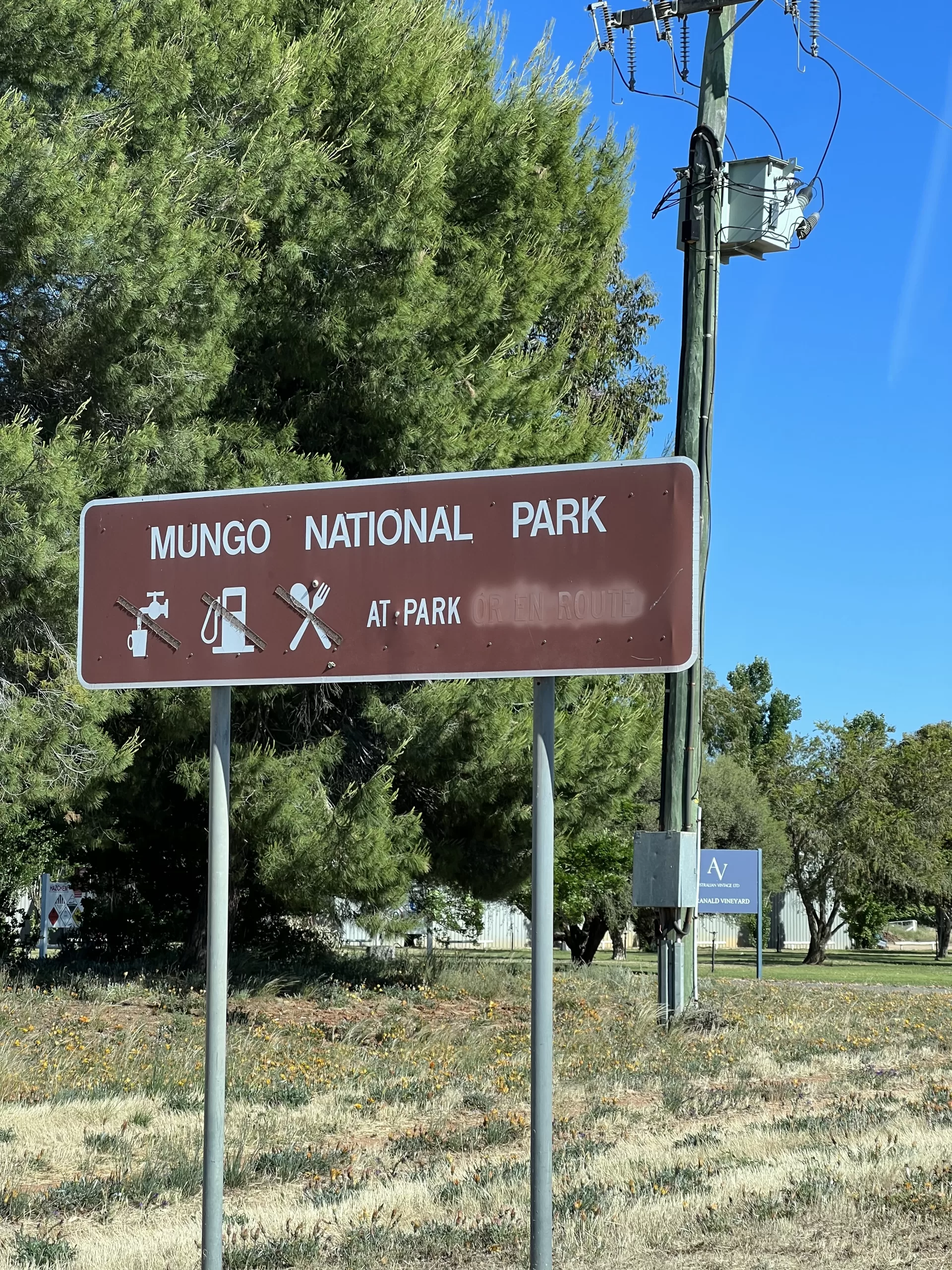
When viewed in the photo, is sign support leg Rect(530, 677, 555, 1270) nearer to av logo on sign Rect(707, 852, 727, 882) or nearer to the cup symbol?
the cup symbol

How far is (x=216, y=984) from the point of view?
15.4ft

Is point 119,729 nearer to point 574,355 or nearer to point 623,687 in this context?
point 623,687

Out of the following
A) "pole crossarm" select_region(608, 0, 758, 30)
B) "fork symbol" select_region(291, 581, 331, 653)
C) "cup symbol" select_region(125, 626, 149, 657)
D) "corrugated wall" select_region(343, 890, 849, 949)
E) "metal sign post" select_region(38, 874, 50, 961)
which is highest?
"pole crossarm" select_region(608, 0, 758, 30)

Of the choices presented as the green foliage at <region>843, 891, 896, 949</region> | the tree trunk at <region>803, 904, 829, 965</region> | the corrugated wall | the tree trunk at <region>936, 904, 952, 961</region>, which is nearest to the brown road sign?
the tree trunk at <region>803, 904, 829, 965</region>

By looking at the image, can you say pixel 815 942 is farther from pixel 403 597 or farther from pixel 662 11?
pixel 403 597

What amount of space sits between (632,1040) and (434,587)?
9967mm

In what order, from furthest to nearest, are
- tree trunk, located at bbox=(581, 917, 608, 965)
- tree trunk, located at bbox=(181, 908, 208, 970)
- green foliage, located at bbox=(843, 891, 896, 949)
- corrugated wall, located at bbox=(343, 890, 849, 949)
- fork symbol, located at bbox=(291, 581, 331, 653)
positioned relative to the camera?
corrugated wall, located at bbox=(343, 890, 849, 949) → green foliage, located at bbox=(843, 891, 896, 949) → tree trunk, located at bbox=(581, 917, 608, 965) → tree trunk, located at bbox=(181, 908, 208, 970) → fork symbol, located at bbox=(291, 581, 331, 653)

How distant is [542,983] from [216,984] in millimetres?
1191

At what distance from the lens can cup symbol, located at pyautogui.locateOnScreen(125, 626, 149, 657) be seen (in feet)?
16.0

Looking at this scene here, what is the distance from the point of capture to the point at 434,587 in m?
4.55

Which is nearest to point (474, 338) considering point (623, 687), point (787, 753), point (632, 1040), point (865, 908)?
point (623, 687)

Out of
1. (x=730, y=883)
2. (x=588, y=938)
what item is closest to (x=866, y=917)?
(x=588, y=938)

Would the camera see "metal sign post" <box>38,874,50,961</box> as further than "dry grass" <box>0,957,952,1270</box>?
Yes

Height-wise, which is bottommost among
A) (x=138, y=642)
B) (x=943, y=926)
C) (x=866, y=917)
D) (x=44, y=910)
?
(x=943, y=926)
